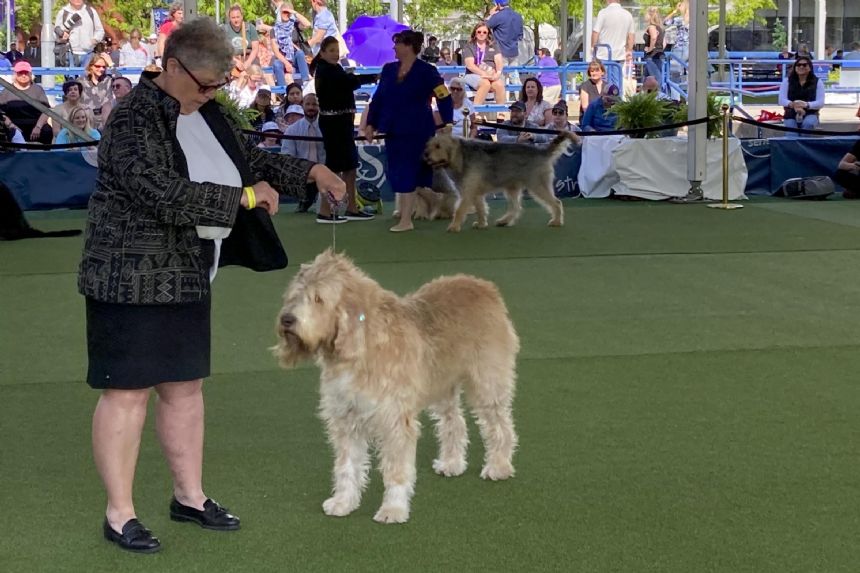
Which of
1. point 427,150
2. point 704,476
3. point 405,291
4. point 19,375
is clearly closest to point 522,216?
point 427,150

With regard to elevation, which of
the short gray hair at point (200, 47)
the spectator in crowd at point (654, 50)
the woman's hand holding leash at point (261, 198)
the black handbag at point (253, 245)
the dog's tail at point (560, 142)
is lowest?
the black handbag at point (253, 245)

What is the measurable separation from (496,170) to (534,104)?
443cm

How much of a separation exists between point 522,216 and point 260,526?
34.6ft

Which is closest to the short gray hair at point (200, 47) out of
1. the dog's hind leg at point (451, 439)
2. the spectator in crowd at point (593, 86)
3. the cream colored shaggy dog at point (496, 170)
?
the dog's hind leg at point (451, 439)

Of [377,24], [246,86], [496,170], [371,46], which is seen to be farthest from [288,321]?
[377,24]

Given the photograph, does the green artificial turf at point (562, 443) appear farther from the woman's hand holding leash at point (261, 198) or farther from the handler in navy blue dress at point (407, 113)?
the handler in navy blue dress at point (407, 113)

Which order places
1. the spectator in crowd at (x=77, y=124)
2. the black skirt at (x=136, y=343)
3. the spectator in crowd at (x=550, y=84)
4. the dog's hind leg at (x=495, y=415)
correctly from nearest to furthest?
the black skirt at (x=136, y=343) < the dog's hind leg at (x=495, y=415) < the spectator in crowd at (x=77, y=124) < the spectator in crowd at (x=550, y=84)

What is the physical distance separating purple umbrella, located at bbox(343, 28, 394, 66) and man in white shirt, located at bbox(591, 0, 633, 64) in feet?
15.9

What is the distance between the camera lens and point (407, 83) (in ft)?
41.1

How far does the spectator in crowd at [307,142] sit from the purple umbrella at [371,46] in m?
11.0

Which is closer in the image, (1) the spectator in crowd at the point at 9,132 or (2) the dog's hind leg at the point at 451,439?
(2) the dog's hind leg at the point at 451,439

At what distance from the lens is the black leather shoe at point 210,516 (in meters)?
4.29

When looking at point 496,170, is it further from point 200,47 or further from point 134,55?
point 134,55

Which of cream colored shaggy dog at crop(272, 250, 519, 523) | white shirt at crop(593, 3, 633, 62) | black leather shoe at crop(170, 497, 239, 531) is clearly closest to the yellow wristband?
cream colored shaggy dog at crop(272, 250, 519, 523)
